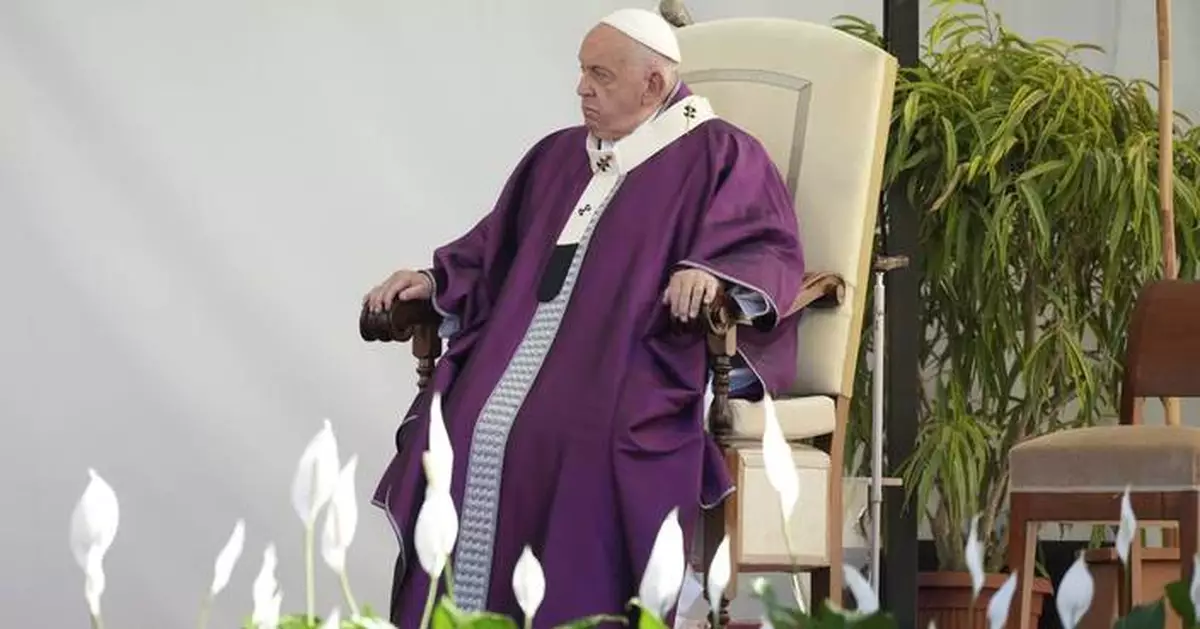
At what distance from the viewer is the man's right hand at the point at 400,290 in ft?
10.8

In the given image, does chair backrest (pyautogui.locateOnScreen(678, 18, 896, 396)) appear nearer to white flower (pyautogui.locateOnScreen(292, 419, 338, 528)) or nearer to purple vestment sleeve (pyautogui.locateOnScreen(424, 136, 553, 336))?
purple vestment sleeve (pyautogui.locateOnScreen(424, 136, 553, 336))

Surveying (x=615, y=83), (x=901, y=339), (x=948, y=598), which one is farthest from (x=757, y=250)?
(x=948, y=598)

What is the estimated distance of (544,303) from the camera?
336cm

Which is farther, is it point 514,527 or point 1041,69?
point 1041,69

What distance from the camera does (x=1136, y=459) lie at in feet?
9.85

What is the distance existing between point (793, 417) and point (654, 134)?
2.02ft

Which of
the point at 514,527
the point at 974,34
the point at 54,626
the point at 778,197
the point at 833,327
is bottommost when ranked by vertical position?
the point at 54,626

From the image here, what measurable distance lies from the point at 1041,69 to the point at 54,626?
258 centimetres

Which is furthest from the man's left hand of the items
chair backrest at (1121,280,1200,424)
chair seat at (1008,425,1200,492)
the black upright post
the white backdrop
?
the white backdrop

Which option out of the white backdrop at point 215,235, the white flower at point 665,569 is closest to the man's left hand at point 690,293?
the white backdrop at point 215,235

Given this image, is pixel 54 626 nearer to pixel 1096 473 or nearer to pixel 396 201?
pixel 396 201

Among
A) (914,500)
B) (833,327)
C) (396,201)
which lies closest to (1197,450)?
(833,327)

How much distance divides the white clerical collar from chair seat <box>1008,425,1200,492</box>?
33.3 inches

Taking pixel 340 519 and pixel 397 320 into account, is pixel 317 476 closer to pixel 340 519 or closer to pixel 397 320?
pixel 340 519
